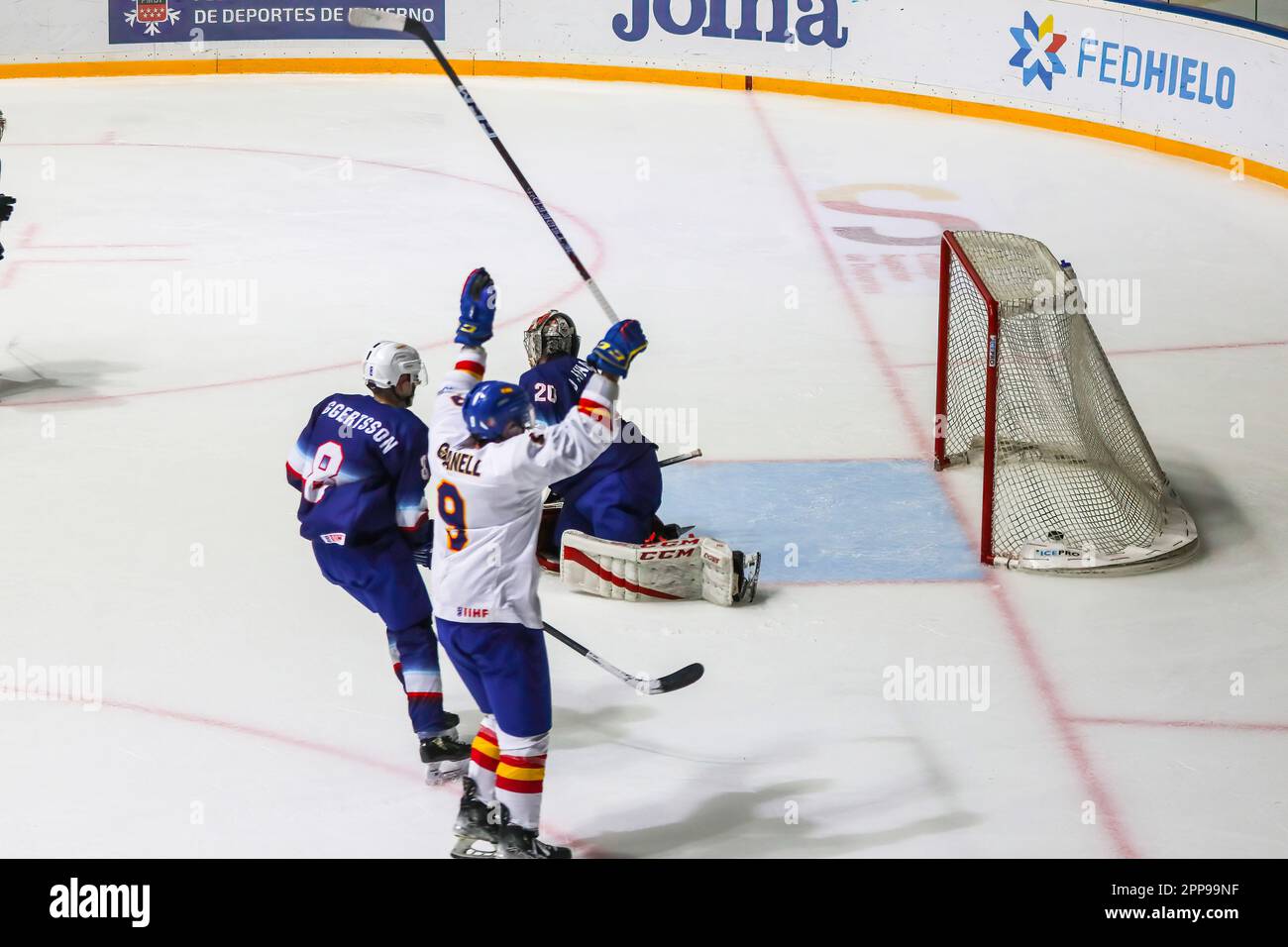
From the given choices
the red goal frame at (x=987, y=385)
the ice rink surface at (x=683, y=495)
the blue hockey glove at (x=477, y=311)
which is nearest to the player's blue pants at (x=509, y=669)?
the ice rink surface at (x=683, y=495)

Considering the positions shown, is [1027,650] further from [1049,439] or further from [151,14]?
[151,14]

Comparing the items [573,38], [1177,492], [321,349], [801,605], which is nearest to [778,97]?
[573,38]

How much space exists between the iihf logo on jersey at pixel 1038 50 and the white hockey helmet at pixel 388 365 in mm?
10121

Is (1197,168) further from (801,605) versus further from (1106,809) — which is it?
(1106,809)

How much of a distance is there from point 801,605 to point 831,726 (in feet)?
3.04

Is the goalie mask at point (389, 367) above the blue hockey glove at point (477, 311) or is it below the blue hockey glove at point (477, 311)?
below

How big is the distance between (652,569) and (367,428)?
1.62 meters

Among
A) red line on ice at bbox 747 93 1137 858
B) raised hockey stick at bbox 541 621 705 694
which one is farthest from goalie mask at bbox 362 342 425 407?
red line on ice at bbox 747 93 1137 858

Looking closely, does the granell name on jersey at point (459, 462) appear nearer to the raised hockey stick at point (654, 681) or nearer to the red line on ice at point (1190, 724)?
the raised hockey stick at point (654, 681)

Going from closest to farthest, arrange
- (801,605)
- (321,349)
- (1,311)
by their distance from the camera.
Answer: (801,605) → (321,349) → (1,311)

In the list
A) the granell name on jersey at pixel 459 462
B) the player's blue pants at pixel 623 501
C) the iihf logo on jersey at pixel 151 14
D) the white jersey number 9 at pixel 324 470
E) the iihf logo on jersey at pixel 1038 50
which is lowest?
the player's blue pants at pixel 623 501

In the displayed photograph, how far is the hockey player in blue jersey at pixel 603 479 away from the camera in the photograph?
20.6ft

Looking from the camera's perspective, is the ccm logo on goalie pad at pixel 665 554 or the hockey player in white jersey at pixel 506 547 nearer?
the hockey player in white jersey at pixel 506 547
